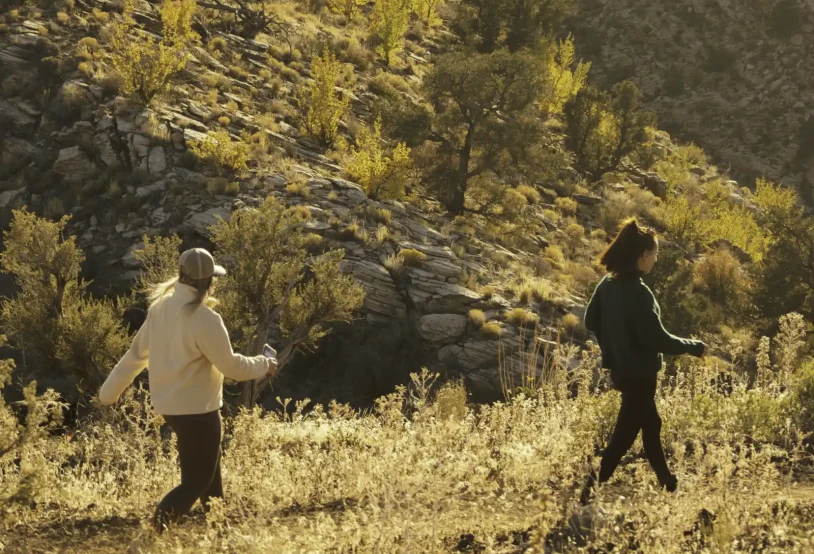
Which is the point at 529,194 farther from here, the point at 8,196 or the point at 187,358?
the point at 187,358

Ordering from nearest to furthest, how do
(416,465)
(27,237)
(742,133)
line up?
1. (416,465)
2. (27,237)
3. (742,133)

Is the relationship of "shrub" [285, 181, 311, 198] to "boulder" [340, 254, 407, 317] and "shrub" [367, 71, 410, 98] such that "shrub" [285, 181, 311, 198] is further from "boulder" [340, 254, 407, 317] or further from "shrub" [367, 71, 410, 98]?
"shrub" [367, 71, 410, 98]

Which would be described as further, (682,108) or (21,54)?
(682,108)

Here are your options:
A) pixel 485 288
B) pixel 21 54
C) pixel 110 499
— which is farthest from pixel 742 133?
pixel 110 499

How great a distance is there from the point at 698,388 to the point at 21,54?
21.2 m

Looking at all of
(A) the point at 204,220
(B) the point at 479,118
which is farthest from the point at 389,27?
(A) the point at 204,220

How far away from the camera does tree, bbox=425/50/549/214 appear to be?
20609 mm

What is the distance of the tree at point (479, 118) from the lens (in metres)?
20.6

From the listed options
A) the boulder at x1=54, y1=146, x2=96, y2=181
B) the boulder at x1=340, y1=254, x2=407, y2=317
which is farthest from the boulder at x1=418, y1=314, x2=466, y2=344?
the boulder at x1=54, y1=146, x2=96, y2=181

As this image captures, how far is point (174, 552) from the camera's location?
349 centimetres

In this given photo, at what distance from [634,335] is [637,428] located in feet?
1.70

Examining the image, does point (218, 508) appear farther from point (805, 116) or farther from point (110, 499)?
point (805, 116)

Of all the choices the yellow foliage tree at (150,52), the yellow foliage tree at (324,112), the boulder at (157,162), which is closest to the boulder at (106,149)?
the boulder at (157,162)

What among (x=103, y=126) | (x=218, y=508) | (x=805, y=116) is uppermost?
(x=805, y=116)
